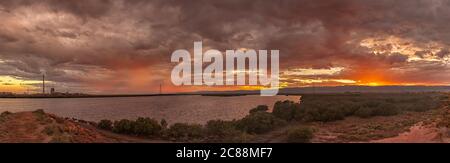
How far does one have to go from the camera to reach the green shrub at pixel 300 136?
804 inches

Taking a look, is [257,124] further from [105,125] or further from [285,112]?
[105,125]

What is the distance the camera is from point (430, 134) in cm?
1944

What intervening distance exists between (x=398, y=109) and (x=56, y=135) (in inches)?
1371

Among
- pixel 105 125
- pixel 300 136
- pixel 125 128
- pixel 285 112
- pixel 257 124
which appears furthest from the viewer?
pixel 285 112

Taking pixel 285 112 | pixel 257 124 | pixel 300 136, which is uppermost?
pixel 285 112

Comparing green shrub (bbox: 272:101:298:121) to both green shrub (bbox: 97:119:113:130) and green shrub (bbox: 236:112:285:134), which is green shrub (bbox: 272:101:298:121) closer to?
green shrub (bbox: 236:112:285:134)

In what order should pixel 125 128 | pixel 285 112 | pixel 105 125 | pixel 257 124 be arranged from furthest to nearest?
pixel 285 112 < pixel 257 124 < pixel 105 125 < pixel 125 128

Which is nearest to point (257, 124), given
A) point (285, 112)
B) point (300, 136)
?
point (300, 136)

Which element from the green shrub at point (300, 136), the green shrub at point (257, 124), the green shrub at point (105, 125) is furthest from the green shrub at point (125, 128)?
the green shrub at point (300, 136)

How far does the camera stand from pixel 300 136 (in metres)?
20.4

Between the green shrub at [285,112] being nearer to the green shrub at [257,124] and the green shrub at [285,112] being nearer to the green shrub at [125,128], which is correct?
the green shrub at [257,124]
